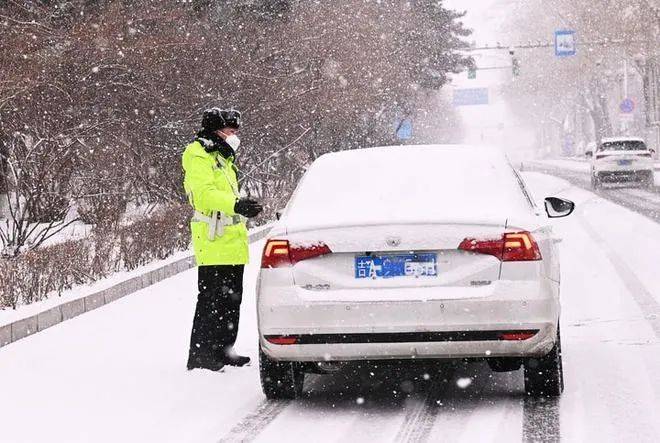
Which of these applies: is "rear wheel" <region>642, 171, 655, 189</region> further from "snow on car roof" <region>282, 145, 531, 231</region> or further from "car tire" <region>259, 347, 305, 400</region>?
"car tire" <region>259, 347, 305, 400</region>

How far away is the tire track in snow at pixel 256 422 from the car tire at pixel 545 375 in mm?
1335

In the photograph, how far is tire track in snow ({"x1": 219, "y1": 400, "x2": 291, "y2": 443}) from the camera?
6.01m

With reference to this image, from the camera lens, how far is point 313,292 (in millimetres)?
6336

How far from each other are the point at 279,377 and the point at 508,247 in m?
1.50

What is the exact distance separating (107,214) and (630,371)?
9499 millimetres

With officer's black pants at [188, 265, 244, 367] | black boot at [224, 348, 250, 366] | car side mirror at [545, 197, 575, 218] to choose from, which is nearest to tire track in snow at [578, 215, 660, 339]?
car side mirror at [545, 197, 575, 218]

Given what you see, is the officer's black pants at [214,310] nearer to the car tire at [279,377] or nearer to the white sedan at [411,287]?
the car tire at [279,377]

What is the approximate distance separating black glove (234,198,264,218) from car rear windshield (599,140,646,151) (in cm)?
3287

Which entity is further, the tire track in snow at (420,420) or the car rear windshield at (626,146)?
the car rear windshield at (626,146)

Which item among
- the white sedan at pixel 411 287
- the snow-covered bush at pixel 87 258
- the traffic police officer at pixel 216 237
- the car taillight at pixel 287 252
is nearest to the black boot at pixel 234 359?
the traffic police officer at pixel 216 237

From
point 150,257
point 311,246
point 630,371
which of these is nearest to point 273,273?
point 311,246

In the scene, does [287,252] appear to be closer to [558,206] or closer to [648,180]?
[558,206]

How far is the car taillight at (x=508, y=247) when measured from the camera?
20.5 feet

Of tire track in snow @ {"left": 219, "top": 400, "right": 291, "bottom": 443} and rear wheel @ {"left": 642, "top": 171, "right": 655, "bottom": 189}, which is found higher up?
tire track in snow @ {"left": 219, "top": 400, "right": 291, "bottom": 443}
